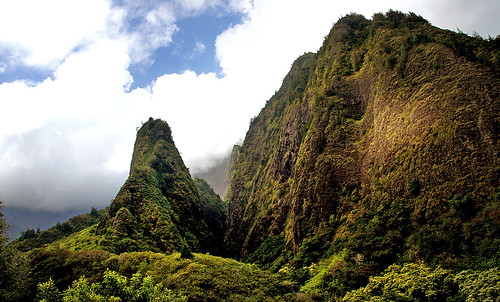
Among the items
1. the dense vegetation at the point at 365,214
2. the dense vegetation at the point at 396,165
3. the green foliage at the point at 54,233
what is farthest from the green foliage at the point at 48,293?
the green foliage at the point at 54,233

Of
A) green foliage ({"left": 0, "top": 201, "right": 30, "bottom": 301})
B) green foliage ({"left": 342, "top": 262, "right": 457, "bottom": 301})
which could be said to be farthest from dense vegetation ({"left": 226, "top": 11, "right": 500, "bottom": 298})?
green foliage ({"left": 0, "top": 201, "right": 30, "bottom": 301})

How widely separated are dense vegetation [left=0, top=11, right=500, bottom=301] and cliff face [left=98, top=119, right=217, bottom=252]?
37cm

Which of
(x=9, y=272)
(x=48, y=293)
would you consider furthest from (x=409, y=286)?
(x=9, y=272)

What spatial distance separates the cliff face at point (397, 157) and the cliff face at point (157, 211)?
17.6 meters

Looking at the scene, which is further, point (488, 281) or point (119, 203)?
point (119, 203)

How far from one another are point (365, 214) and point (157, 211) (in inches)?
1717

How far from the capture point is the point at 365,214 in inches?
1224

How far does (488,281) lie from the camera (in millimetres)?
14977

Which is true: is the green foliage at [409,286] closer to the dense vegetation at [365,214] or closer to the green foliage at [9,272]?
the dense vegetation at [365,214]

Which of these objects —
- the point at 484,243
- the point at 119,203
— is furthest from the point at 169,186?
the point at 484,243

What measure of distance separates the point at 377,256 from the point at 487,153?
1424 cm

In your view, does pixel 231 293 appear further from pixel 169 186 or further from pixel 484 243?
pixel 169 186

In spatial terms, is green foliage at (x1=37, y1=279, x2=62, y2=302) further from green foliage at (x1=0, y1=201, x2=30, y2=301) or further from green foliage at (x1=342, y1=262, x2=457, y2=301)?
green foliage at (x1=342, y1=262, x2=457, y2=301)

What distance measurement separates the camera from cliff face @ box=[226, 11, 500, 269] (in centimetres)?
2134
